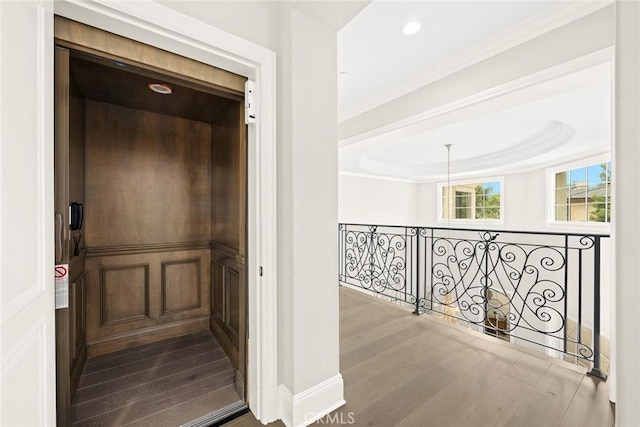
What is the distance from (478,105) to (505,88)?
0.24 m

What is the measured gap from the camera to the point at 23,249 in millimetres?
857

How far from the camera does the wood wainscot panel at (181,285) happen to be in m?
2.58

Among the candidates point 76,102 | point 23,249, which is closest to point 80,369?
point 23,249

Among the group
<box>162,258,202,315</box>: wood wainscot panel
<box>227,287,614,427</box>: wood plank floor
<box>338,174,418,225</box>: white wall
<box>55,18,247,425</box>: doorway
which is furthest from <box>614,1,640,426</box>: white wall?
<box>338,174,418,225</box>: white wall

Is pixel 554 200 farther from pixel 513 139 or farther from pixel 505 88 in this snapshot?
pixel 505 88

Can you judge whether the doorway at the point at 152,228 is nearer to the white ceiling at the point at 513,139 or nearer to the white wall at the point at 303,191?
the white wall at the point at 303,191

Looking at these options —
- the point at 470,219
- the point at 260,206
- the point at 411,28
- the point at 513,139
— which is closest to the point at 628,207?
the point at 260,206

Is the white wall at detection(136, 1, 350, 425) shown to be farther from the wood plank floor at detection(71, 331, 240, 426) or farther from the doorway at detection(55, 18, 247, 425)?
the wood plank floor at detection(71, 331, 240, 426)

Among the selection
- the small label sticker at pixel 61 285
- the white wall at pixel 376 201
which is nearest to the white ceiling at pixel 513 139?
the white wall at pixel 376 201

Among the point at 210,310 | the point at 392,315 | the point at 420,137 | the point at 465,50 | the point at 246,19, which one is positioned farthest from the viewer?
the point at 420,137

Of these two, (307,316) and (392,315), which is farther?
(392,315)

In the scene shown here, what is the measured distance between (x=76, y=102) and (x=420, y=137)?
186 inches

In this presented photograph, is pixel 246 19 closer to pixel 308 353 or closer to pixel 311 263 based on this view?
pixel 311 263

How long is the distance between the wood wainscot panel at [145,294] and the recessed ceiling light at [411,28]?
2658mm
